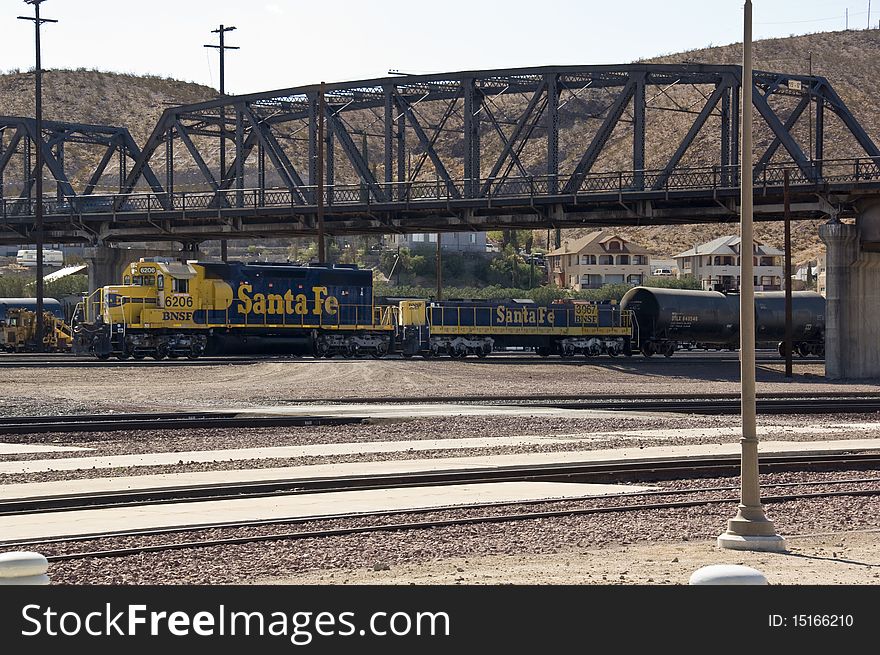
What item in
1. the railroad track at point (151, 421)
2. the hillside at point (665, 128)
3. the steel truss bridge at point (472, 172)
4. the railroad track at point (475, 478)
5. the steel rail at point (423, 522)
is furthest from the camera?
the hillside at point (665, 128)

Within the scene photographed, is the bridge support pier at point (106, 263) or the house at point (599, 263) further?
the house at point (599, 263)

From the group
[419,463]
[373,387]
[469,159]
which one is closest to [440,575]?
[419,463]

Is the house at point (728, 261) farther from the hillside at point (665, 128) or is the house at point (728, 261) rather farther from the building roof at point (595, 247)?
the hillside at point (665, 128)

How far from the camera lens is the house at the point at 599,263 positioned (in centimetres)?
14175

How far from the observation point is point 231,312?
5944 centimetres

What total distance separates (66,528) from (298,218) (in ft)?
180

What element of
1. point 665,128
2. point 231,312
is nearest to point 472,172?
point 231,312

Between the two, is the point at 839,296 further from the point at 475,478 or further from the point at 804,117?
the point at 804,117

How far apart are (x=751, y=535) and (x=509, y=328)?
171ft

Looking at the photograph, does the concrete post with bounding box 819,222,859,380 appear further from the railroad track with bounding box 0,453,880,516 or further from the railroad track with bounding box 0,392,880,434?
the railroad track with bounding box 0,453,880,516

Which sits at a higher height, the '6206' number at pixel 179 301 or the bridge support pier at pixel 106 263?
the bridge support pier at pixel 106 263

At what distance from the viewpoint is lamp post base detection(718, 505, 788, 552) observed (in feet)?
49.2

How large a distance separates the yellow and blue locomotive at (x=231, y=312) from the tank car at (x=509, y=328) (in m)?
1.50

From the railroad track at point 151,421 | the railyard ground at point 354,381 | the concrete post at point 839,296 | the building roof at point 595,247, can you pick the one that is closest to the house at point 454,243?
the building roof at point 595,247
